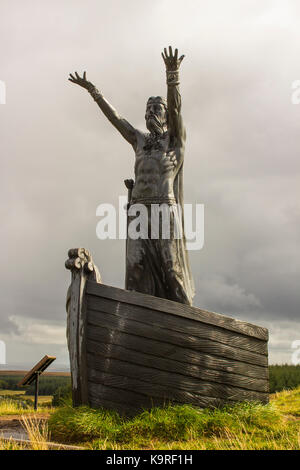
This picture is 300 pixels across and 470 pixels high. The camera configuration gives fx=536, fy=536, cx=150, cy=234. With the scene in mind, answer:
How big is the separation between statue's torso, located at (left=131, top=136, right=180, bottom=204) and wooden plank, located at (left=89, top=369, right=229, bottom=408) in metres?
2.20

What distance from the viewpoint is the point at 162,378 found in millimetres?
5480

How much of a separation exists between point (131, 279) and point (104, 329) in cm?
124

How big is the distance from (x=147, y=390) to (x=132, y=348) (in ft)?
1.48

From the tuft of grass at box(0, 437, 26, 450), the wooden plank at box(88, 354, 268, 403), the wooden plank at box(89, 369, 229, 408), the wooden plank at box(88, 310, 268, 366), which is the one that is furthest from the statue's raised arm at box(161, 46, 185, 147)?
the tuft of grass at box(0, 437, 26, 450)

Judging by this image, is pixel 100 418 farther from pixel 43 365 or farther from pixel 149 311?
pixel 43 365

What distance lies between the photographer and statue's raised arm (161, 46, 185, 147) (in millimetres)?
6359

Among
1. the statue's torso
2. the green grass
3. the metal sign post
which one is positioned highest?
the statue's torso

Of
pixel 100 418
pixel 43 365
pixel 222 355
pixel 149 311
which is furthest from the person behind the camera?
pixel 43 365

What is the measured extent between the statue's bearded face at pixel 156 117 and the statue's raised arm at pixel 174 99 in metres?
0.15

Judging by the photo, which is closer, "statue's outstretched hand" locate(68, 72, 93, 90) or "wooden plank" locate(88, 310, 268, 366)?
"wooden plank" locate(88, 310, 268, 366)

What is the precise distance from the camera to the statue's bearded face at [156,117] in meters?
6.86

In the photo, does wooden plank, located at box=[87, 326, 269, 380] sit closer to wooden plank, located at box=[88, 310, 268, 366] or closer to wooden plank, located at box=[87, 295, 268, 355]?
wooden plank, located at box=[88, 310, 268, 366]
